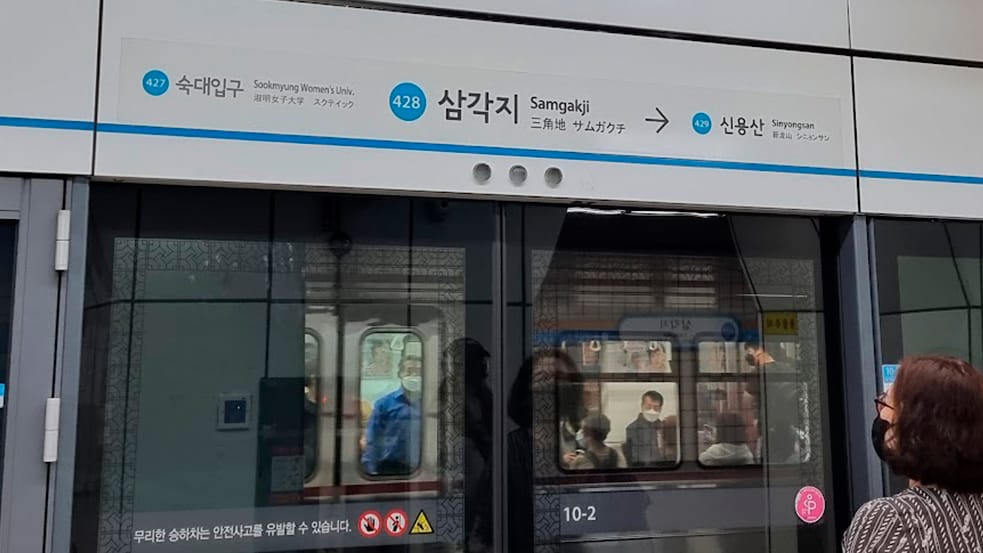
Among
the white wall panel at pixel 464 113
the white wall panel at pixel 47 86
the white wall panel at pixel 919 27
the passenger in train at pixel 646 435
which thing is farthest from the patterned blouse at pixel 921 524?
the white wall panel at pixel 47 86

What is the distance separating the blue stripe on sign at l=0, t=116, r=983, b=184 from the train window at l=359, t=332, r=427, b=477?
0.46 metres

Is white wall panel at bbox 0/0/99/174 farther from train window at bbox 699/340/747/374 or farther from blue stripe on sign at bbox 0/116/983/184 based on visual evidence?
train window at bbox 699/340/747/374

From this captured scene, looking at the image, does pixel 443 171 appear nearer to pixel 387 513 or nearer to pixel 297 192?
pixel 297 192

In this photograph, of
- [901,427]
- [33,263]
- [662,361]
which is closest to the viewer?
[901,427]

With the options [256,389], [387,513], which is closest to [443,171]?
[256,389]

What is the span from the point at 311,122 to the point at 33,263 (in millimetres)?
669

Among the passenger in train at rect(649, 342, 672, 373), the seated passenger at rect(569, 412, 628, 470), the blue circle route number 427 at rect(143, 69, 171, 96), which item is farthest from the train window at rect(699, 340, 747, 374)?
the blue circle route number 427 at rect(143, 69, 171, 96)

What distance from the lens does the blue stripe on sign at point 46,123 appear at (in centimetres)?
175

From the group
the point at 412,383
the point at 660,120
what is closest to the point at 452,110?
the point at 660,120

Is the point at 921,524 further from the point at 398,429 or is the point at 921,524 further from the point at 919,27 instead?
the point at 919,27

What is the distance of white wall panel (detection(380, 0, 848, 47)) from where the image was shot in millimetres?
2104

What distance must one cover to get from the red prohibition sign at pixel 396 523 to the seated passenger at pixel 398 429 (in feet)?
0.30

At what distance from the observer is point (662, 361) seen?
2164 millimetres

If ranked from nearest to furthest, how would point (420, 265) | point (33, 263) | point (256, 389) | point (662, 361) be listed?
point (33, 263) → point (256, 389) → point (420, 265) → point (662, 361)
